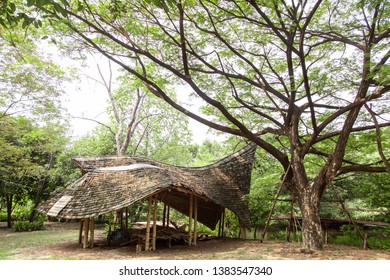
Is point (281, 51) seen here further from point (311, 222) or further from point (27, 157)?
point (27, 157)

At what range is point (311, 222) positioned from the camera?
796cm

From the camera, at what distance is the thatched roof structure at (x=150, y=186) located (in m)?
8.65

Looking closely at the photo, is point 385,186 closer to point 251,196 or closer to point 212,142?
point 251,196

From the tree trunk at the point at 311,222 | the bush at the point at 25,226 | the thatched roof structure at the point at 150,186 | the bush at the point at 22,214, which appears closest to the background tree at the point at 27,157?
the bush at the point at 22,214

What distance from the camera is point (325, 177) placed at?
819cm

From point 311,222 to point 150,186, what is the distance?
15.2ft

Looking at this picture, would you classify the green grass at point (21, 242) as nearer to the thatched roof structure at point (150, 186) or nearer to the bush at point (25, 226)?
the thatched roof structure at point (150, 186)

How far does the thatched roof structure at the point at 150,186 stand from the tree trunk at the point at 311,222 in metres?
2.91

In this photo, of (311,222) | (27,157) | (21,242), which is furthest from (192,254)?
(27,157)

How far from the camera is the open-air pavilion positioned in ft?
28.4

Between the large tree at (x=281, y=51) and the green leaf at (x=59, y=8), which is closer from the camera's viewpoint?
the green leaf at (x=59, y=8)

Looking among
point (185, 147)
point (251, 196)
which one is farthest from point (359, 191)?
point (185, 147)

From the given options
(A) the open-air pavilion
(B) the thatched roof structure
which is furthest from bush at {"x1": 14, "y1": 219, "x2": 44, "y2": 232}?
(B) the thatched roof structure

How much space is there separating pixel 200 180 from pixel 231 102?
3161 mm
